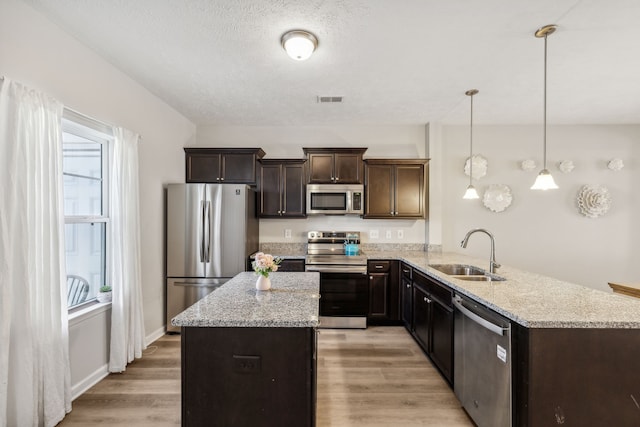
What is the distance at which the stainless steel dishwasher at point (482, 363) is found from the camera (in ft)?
5.21

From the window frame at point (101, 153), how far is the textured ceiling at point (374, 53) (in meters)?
0.62

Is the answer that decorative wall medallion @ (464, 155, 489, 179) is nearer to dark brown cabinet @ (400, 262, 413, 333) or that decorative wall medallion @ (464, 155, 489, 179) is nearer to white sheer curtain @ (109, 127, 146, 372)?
dark brown cabinet @ (400, 262, 413, 333)

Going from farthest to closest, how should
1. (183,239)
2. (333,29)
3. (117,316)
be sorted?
(183,239) < (117,316) < (333,29)

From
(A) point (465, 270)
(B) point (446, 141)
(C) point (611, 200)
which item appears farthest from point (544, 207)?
(A) point (465, 270)

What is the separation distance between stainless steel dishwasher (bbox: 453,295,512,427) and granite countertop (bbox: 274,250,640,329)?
9 cm

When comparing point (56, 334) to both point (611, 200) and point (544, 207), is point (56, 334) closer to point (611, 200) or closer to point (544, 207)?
point (544, 207)

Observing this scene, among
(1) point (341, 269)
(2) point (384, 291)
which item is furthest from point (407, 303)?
(1) point (341, 269)

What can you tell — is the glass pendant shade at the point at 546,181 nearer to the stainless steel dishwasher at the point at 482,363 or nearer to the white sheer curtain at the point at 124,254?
the stainless steel dishwasher at the point at 482,363

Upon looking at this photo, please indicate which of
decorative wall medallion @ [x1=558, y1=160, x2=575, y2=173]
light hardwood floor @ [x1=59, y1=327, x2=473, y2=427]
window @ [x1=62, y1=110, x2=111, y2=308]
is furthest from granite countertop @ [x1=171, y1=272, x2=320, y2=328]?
decorative wall medallion @ [x1=558, y1=160, x2=575, y2=173]

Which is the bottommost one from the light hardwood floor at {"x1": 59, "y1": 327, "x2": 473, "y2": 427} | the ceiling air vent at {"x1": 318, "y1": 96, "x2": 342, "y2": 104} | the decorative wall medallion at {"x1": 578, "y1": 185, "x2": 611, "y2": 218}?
the light hardwood floor at {"x1": 59, "y1": 327, "x2": 473, "y2": 427}

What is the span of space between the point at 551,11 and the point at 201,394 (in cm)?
317

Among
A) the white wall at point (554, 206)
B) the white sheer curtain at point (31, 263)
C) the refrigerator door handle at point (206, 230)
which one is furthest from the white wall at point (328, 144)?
the white sheer curtain at point (31, 263)

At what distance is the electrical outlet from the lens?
1450mm

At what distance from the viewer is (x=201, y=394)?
146cm
